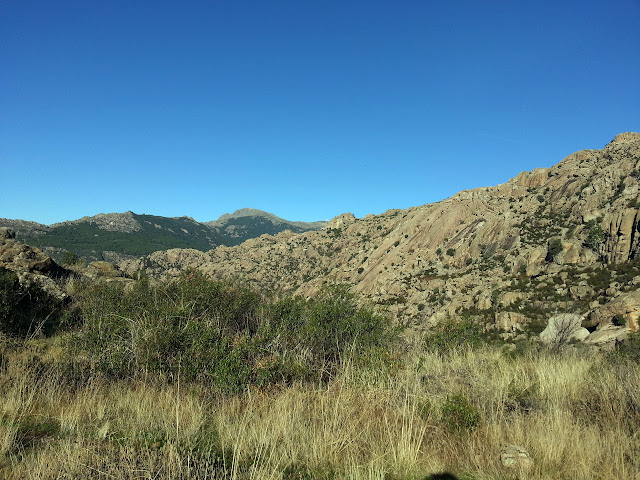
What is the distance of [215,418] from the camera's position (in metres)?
5.10

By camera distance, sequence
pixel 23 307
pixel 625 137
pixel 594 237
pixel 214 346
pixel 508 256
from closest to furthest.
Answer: pixel 214 346 → pixel 23 307 → pixel 594 237 → pixel 508 256 → pixel 625 137

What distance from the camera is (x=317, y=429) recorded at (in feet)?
15.3

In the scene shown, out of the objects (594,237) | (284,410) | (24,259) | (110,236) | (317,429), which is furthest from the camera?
(110,236)

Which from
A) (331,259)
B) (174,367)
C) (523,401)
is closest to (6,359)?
(174,367)

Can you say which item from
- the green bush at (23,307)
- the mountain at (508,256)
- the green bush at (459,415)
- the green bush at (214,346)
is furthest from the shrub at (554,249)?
the green bush at (23,307)

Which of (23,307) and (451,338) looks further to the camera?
(451,338)

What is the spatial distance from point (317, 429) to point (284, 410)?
1.99ft

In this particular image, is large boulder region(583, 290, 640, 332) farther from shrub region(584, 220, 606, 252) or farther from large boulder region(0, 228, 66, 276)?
large boulder region(0, 228, 66, 276)

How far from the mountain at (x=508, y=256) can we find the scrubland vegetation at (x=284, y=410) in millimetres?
9346

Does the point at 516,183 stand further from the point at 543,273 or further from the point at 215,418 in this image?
the point at 215,418

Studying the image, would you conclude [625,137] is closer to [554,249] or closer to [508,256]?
[554,249]

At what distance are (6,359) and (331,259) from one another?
2792 inches

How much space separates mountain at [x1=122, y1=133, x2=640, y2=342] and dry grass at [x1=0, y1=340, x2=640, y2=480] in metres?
11.0

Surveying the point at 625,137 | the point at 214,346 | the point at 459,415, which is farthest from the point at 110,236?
the point at 625,137
